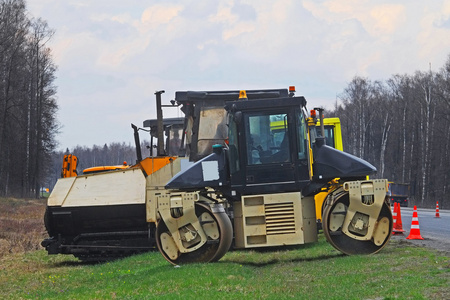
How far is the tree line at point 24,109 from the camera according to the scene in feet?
202

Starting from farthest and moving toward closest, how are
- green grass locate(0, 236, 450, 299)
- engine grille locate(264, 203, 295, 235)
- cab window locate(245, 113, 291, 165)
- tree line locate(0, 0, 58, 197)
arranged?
tree line locate(0, 0, 58, 197) < cab window locate(245, 113, 291, 165) < engine grille locate(264, 203, 295, 235) < green grass locate(0, 236, 450, 299)

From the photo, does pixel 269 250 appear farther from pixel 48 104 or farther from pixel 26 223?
pixel 48 104

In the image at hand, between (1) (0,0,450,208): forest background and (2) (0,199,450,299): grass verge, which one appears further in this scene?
(1) (0,0,450,208): forest background

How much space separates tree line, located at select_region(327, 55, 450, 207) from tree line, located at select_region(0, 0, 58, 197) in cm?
3322

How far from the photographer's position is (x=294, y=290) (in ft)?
36.8

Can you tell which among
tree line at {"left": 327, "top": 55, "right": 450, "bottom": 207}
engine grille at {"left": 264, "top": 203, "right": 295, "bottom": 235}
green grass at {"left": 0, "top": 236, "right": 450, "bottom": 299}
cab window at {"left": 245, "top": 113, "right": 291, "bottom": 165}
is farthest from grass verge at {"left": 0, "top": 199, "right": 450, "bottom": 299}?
tree line at {"left": 327, "top": 55, "right": 450, "bottom": 207}

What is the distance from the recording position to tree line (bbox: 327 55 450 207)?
76750 mm

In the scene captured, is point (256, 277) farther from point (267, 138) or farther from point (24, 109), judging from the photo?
point (24, 109)

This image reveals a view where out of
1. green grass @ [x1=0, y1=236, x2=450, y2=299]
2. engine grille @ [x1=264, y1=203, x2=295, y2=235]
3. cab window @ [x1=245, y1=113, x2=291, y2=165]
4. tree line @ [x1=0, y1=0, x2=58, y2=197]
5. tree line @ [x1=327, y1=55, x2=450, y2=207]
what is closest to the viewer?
green grass @ [x1=0, y1=236, x2=450, y2=299]

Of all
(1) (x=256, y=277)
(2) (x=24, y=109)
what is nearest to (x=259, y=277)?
(1) (x=256, y=277)

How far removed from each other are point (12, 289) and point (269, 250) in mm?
6109

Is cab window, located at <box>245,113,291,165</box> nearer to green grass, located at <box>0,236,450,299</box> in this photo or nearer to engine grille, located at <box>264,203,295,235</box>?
engine grille, located at <box>264,203,295,235</box>

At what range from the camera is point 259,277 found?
42.9 ft

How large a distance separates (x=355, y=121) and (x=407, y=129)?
5.75 metres
